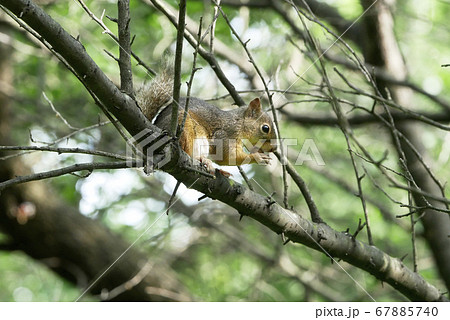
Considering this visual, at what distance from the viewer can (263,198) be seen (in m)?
2.27

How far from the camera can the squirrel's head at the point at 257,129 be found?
348 centimetres

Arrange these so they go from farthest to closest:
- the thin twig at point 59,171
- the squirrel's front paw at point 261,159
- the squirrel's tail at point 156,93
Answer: the squirrel's front paw at point 261,159 < the squirrel's tail at point 156,93 < the thin twig at point 59,171

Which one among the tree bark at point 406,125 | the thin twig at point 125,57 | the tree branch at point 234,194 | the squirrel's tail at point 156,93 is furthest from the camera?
the tree bark at point 406,125

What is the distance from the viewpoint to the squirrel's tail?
2639mm

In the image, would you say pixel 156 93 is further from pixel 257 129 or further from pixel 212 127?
pixel 257 129

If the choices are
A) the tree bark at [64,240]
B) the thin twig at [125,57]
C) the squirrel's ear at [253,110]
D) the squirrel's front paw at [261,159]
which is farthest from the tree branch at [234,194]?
the tree bark at [64,240]

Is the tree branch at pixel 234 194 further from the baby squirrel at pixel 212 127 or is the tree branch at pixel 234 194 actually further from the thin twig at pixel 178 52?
the baby squirrel at pixel 212 127

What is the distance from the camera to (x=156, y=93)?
2746 millimetres

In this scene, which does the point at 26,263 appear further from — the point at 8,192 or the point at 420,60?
the point at 420,60

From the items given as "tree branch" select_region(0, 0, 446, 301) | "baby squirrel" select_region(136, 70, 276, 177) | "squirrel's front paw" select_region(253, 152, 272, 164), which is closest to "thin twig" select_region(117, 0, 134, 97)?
"tree branch" select_region(0, 0, 446, 301)

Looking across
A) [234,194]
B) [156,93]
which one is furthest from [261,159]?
[234,194]

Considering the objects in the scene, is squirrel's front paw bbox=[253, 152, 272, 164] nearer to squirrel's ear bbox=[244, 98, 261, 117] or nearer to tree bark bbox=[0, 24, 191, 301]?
squirrel's ear bbox=[244, 98, 261, 117]

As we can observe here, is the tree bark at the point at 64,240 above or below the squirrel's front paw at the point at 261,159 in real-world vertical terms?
below
